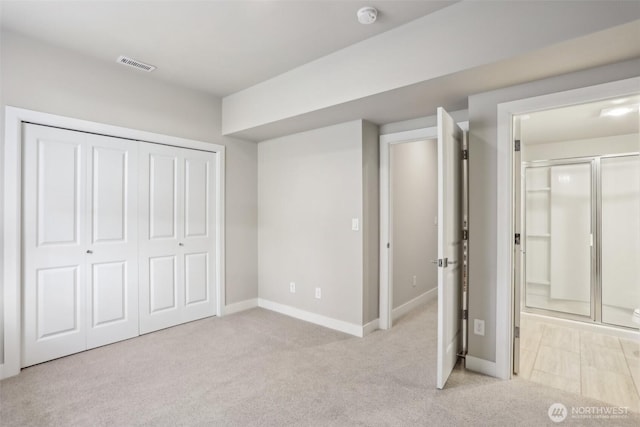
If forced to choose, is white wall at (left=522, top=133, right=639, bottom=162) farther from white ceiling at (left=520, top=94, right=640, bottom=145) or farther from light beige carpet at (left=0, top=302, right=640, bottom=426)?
light beige carpet at (left=0, top=302, right=640, bottom=426)

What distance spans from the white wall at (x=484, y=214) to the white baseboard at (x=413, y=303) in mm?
1312

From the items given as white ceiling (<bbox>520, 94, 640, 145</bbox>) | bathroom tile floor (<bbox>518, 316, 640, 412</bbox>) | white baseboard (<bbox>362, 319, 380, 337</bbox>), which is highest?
white ceiling (<bbox>520, 94, 640, 145</bbox>)

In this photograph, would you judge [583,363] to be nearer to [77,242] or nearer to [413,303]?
[413,303]

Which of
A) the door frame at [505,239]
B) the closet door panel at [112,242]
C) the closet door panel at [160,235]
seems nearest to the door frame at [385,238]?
the door frame at [505,239]

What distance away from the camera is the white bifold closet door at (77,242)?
2.67m

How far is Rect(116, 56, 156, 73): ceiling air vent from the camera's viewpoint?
295cm

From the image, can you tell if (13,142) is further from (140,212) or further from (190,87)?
(190,87)

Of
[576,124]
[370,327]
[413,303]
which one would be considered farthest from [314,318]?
[576,124]

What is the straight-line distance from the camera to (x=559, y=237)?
3.94m

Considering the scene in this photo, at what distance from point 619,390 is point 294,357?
2.46m

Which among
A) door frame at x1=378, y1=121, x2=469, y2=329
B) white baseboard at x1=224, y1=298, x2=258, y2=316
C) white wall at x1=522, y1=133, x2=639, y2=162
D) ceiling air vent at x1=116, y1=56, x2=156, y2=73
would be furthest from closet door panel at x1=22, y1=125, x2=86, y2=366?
white wall at x1=522, y1=133, x2=639, y2=162

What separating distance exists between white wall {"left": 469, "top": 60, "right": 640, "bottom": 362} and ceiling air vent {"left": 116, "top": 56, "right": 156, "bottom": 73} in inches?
120

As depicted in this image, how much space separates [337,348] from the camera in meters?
3.01

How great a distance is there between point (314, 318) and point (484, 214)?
2.23 meters
